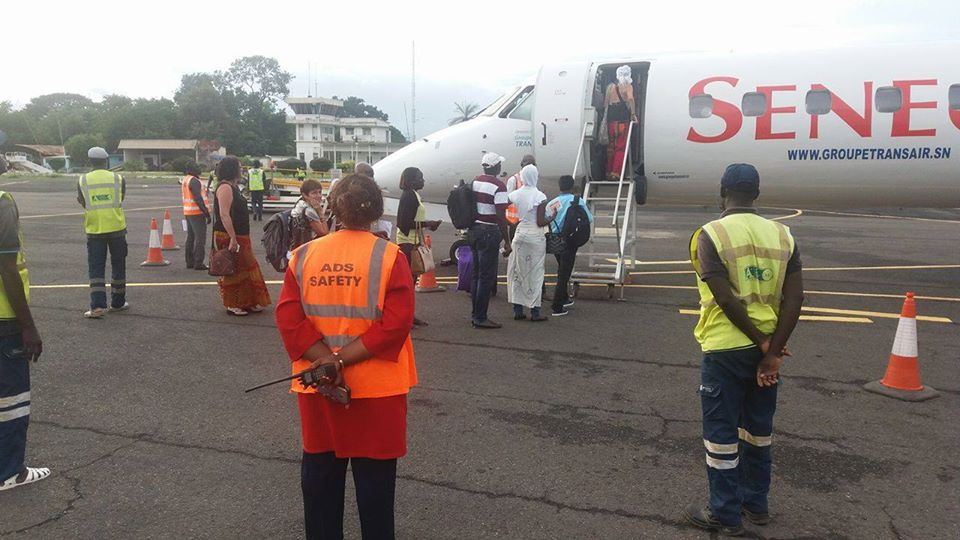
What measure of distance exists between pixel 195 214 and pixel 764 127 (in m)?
9.20

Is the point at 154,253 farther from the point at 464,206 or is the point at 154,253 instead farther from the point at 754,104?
the point at 754,104

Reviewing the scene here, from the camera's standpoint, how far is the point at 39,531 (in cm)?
355

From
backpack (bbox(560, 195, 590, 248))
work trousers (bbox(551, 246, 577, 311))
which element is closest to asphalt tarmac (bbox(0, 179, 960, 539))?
work trousers (bbox(551, 246, 577, 311))

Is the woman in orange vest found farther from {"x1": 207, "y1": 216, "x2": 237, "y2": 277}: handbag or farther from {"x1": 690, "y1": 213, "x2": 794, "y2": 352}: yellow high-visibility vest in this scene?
{"x1": 207, "y1": 216, "x2": 237, "y2": 277}: handbag

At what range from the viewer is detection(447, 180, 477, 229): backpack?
7.71 metres

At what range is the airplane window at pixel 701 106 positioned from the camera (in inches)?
421

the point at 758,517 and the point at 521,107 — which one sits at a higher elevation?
the point at 521,107

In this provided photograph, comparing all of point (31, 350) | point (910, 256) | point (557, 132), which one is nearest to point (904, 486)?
point (31, 350)

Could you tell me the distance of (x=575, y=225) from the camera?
27.3 ft

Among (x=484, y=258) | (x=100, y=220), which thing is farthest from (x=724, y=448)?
(x=100, y=220)

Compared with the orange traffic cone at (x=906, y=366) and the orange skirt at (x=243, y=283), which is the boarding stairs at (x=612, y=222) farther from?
the orange skirt at (x=243, y=283)

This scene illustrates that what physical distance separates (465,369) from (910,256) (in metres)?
11.7

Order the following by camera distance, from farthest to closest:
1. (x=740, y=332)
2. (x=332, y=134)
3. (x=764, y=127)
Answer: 1. (x=332, y=134)
2. (x=764, y=127)
3. (x=740, y=332)

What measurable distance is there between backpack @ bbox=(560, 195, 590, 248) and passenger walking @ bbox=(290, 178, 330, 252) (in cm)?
300
